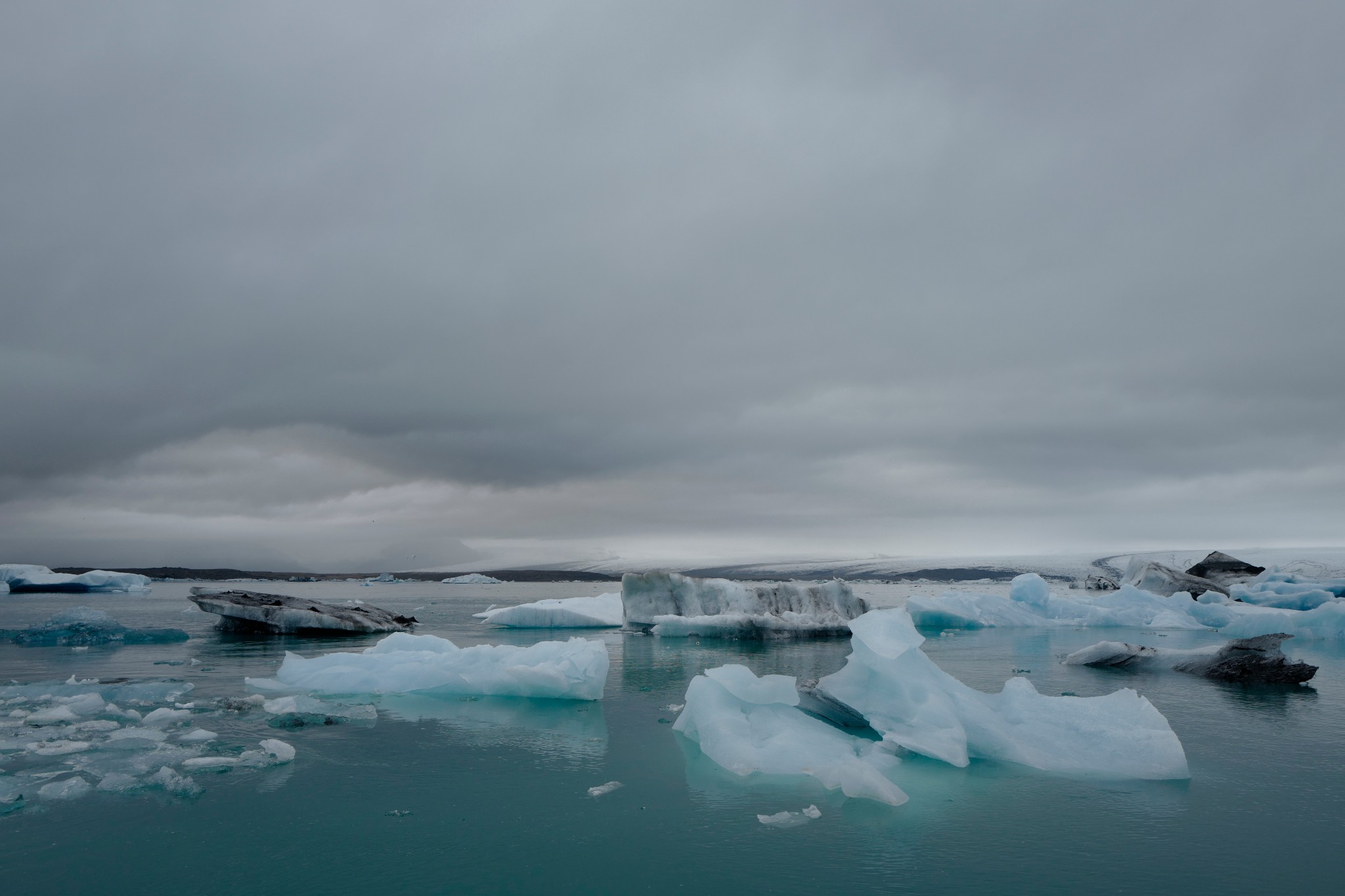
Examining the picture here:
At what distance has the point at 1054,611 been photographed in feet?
81.2

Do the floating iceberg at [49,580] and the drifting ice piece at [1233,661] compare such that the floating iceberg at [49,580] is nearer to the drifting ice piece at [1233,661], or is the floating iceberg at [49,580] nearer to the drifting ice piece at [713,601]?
the drifting ice piece at [713,601]

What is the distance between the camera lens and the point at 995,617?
23797 millimetres

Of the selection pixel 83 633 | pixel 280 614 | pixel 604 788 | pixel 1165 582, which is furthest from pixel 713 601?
pixel 1165 582

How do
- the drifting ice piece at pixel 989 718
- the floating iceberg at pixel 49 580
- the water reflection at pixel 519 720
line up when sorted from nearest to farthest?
1. the drifting ice piece at pixel 989 718
2. the water reflection at pixel 519 720
3. the floating iceberg at pixel 49 580

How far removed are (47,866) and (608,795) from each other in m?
3.08

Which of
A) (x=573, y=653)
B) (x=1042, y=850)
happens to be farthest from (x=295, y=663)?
(x=1042, y=850)

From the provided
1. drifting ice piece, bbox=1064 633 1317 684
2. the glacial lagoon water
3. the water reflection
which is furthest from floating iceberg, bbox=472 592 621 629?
the glacial lagoon water

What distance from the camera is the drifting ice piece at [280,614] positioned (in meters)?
17.0

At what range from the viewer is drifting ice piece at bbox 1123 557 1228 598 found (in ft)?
98.7

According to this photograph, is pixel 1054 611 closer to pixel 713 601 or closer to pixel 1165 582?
pixel 1165 582

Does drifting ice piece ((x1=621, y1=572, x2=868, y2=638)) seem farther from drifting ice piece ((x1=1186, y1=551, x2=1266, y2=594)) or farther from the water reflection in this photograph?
drifting ice piece ((x1=1186, y1=551, x2=1266, y2=594))

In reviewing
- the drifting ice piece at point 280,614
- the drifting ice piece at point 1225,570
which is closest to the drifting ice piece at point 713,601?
the drifting ice piece at point 280,614

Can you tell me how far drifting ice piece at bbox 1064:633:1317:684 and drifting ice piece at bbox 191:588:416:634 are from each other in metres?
15.3

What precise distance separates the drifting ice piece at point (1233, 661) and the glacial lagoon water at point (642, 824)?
2.96 meters
